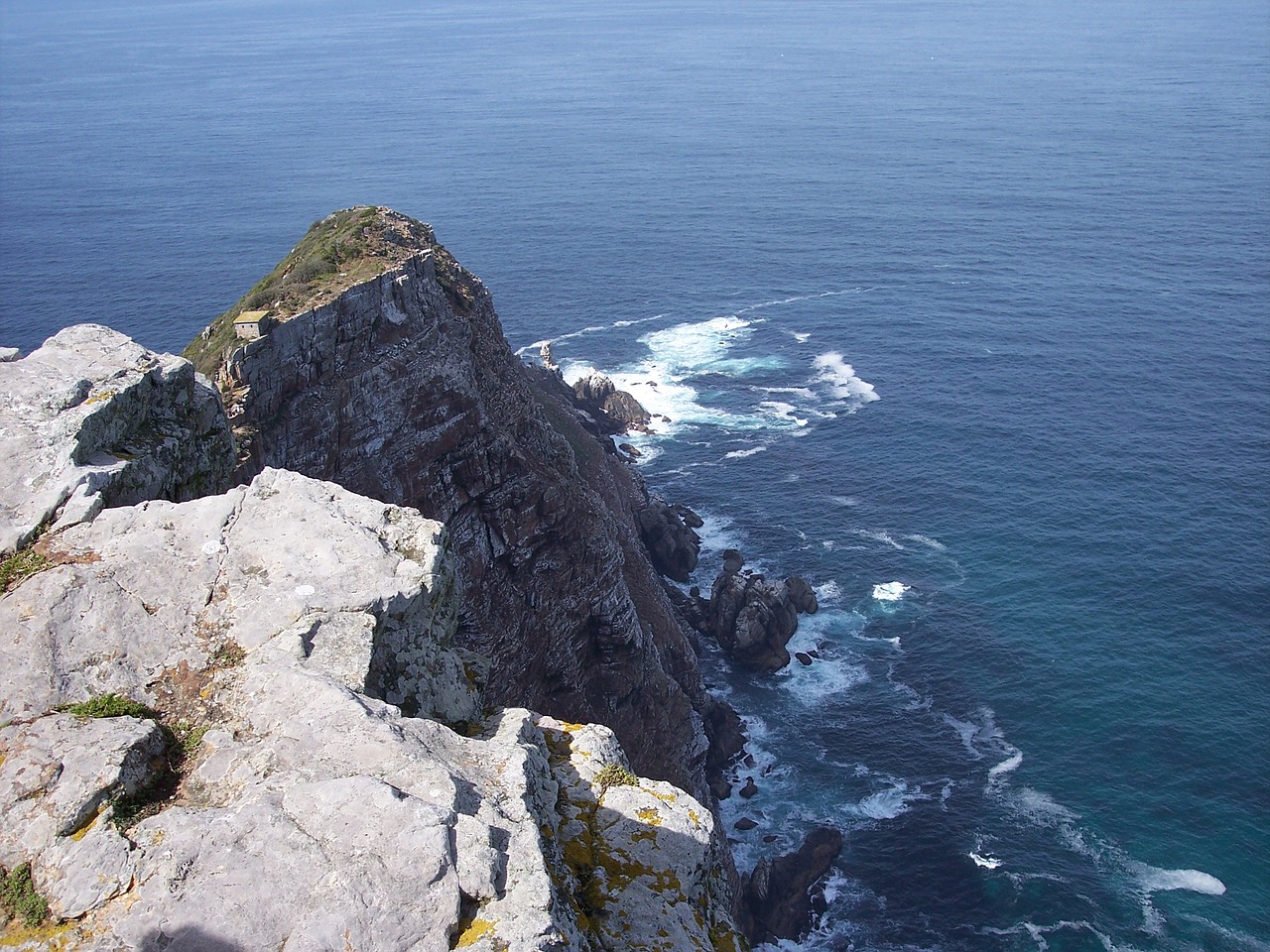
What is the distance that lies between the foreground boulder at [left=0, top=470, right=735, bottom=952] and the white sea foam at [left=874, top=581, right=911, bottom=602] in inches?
2915

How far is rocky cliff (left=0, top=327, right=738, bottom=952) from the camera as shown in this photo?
12.7 metres

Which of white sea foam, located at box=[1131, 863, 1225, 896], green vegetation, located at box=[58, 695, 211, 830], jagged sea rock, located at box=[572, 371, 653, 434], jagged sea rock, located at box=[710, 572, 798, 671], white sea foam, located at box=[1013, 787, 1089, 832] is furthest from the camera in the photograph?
jagged sea rock, located at box=[572, 371, 653, 434]

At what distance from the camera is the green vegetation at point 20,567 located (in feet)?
55.3

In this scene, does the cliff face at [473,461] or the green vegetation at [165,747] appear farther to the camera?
the cliff face at [473,461]

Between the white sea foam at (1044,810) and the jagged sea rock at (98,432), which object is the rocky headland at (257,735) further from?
the white sea foam at (1044,810)

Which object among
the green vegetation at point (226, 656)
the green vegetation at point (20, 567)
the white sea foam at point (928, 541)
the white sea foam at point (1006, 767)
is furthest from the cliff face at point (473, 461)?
the white sea foam at point (928, 541)

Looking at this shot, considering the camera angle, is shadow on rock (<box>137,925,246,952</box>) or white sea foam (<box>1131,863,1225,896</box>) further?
white sea foam (<box>1131,863,1225,896</box>)

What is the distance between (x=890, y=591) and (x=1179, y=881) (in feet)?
111

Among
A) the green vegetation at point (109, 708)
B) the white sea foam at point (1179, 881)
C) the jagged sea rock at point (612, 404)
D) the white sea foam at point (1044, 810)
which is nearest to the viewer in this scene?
the green vegetation at point (109, 708)

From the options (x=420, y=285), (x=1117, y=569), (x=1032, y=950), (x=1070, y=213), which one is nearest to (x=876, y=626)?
(x=1117, y=569)

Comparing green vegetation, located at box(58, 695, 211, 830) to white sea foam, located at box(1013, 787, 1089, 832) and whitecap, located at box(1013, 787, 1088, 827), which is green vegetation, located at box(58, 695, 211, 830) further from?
whitecap, located at box(1013, 787, 1088, 827)

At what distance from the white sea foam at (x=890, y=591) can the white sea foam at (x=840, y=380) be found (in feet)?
111

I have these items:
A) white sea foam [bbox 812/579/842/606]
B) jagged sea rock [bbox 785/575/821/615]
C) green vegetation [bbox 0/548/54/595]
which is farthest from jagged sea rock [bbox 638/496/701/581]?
green vegetation [bbox 0/548/54/595]

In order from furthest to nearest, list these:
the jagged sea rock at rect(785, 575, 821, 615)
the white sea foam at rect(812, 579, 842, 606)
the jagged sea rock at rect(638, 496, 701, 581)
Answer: the jagged sea rock at rect(638, 496, 701, 581), the white sea foam at rect(812, 579, 842, 606), the jagged sea rock at rect(785, 575, 821, 615)
